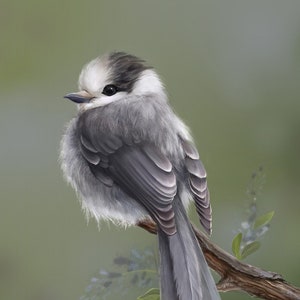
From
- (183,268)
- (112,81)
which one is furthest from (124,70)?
(183,268)

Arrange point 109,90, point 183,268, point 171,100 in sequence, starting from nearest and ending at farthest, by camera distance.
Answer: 1. point 183,268
2. point 109,90
3. point 171,100

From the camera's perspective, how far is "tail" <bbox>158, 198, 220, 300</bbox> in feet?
2.96

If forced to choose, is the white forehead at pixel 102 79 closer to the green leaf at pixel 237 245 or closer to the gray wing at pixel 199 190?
the gray wing at pixel 199 190

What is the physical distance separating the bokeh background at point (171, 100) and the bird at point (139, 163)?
0.23ft

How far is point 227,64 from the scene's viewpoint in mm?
1229

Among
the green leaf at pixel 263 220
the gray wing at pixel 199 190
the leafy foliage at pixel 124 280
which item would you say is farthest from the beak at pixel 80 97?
the green leaf at pixel 263 220

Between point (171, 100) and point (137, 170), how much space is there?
0.74ft

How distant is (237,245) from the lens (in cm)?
116

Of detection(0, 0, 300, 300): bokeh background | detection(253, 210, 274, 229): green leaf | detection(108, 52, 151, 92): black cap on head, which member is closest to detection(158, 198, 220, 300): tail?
detection(0, 0, 300, 300): bokeh background

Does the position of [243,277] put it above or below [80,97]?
below

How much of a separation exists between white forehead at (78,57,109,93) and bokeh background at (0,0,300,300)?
58mm

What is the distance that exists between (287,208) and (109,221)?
0.33 m

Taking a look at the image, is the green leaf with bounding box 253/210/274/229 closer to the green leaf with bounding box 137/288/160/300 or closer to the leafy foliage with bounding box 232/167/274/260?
the leafy foliage with bounding box 232/167/274/260

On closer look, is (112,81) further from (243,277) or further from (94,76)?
(243,277)
